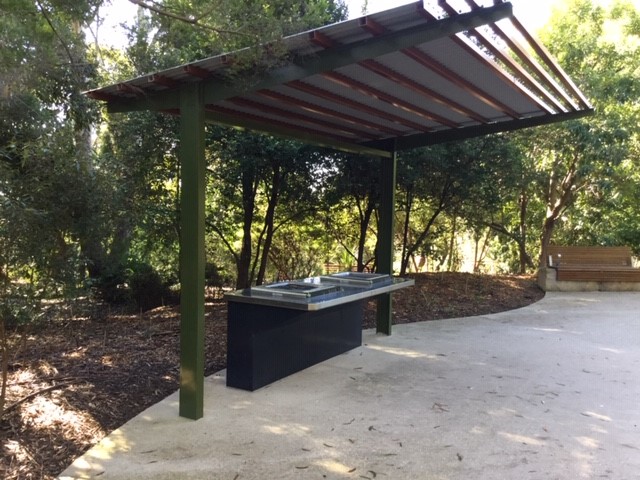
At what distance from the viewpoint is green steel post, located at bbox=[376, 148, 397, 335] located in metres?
6.50

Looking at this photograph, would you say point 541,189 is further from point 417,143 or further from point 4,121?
point 4,121

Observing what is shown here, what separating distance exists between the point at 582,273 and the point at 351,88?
8.36 meters

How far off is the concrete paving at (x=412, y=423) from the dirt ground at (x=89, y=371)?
265 mm

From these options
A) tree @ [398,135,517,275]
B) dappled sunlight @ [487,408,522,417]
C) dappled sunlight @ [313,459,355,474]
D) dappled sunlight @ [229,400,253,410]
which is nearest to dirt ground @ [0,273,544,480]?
dappled sunlight @ [229,400,253,410]

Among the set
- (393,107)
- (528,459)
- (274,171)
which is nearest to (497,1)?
(393,107)

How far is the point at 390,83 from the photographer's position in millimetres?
4215

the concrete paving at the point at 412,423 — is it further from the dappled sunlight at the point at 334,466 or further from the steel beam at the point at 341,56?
the steel beam at the point at 341,56

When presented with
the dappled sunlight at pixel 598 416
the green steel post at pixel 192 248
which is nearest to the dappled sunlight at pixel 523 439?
the dappled sunlight at pixel 598 416

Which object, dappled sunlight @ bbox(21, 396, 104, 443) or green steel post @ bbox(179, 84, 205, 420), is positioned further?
green steel post @ bbox(179, 84, 205, 420)

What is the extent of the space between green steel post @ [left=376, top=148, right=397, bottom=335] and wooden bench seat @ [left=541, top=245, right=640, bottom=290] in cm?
546

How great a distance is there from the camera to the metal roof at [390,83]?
3.14 metres

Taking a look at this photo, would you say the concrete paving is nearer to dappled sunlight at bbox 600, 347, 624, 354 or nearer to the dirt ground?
dappled sunlight at bbox 600, 347, 624, 354

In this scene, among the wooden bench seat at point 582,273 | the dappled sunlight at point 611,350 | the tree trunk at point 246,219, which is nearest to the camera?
the dappled sunlight at point 611,350

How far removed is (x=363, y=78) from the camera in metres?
4.05
